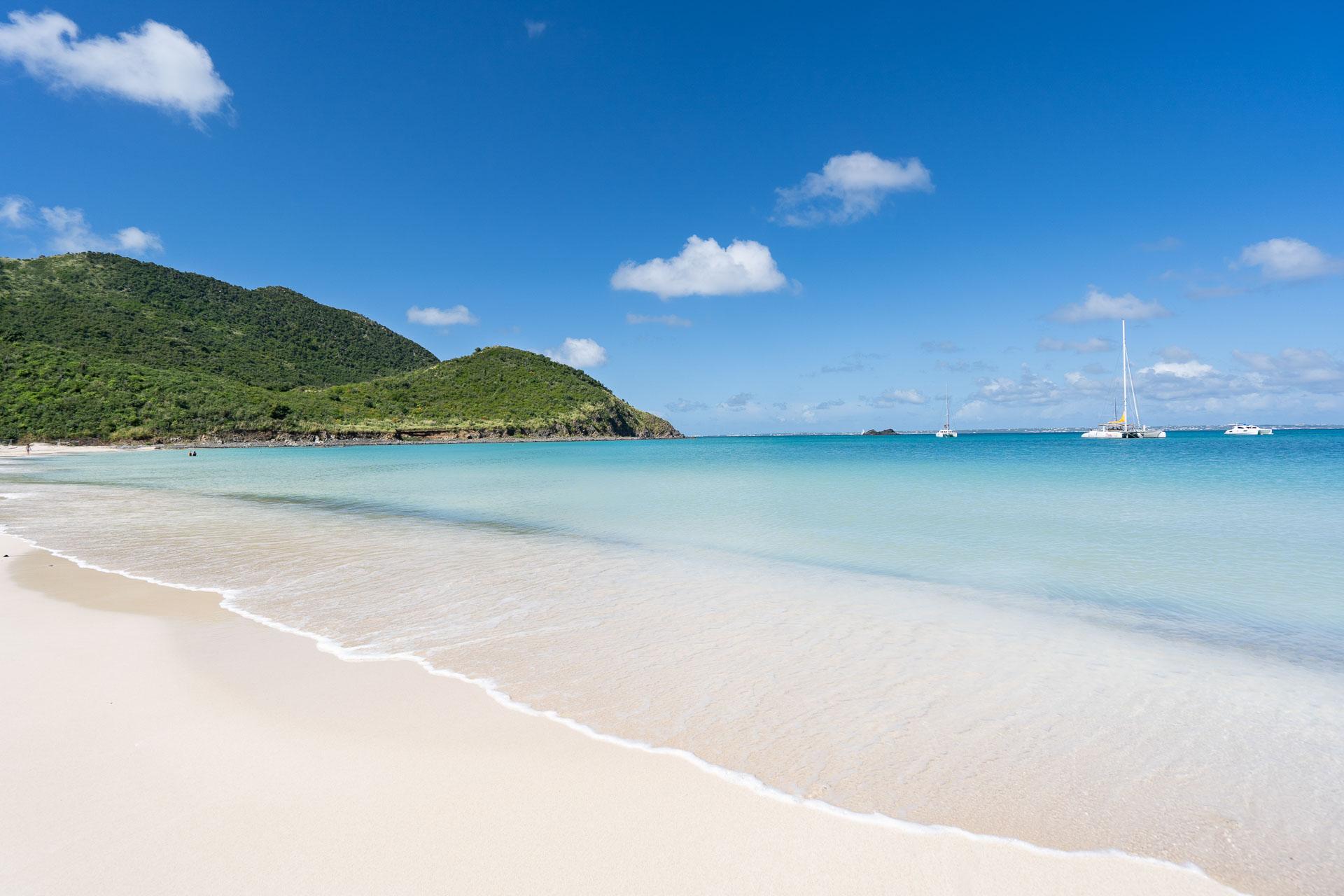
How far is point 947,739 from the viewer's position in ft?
12.8

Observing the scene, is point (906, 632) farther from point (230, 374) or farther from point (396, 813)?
point (230, 374)

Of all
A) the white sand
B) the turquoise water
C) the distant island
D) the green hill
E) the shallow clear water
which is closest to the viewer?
the white sand

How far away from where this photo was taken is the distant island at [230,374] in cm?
6694

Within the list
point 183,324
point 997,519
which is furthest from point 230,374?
point 997,519

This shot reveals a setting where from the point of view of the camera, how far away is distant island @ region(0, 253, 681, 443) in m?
66.9

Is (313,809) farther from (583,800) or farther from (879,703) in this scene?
(879,703)

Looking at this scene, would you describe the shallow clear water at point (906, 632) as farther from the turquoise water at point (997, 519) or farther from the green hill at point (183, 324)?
the green hill at point (183, 324)

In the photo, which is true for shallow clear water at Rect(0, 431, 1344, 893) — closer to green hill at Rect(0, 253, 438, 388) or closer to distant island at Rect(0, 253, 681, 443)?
distant island at Rect(0, 253, 681, 443)

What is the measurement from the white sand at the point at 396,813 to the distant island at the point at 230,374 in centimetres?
8244

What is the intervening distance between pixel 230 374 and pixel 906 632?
108 m

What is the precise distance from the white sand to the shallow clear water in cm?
34

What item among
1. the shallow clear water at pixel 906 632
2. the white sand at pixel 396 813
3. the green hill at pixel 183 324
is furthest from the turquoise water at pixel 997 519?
the green hill at pixel 183 324

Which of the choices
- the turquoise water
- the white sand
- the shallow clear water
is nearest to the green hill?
the turquoise water

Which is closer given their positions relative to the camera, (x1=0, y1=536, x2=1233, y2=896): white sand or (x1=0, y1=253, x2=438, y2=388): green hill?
(x1=0, y1=536, x2=1233, y2=896): white sand
